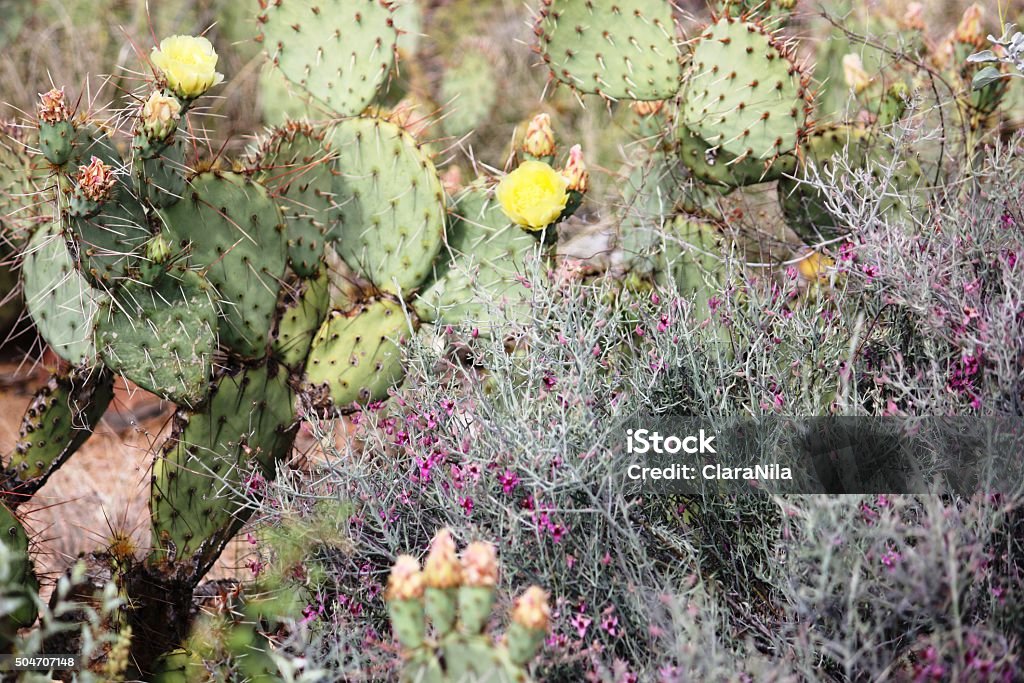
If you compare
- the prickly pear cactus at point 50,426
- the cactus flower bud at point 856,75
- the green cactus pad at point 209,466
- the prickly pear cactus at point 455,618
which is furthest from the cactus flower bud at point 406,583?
the cactus flower bud at point 856,75

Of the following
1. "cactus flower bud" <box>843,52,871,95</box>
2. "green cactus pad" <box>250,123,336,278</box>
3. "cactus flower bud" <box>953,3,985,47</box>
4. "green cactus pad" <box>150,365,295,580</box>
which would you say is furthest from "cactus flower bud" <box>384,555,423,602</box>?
"cactus flower bud" <box>953,3,985,47</box>

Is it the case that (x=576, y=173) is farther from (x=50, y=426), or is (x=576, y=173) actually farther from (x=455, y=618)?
(x=50, y=426)

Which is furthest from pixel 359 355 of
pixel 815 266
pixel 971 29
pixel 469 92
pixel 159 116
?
pixel 469 92

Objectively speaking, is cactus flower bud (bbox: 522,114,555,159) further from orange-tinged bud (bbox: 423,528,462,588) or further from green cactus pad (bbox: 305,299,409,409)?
orange-tinged bud (bbox: 423,528,462,588)

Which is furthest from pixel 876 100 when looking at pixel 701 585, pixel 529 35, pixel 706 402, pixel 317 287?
pixel 529 35

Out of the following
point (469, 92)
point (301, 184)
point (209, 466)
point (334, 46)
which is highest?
point (334, 46)

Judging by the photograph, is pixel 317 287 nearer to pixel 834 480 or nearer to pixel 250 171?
pixel 250 171
